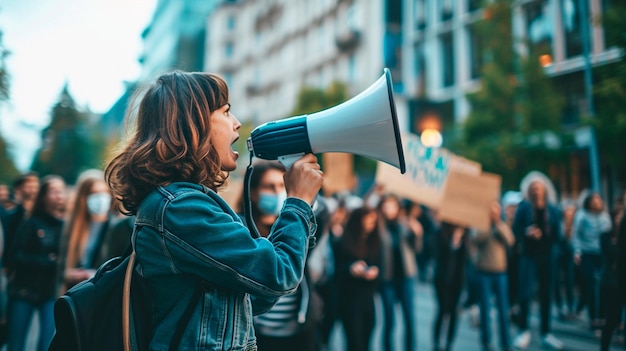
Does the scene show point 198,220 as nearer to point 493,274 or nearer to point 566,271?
point 493,274

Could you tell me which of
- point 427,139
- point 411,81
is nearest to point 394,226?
point 427,139

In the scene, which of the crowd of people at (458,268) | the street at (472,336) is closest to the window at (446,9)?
the street at (472,336)

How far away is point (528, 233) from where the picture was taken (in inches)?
275

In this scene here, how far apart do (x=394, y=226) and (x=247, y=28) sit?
157 feet

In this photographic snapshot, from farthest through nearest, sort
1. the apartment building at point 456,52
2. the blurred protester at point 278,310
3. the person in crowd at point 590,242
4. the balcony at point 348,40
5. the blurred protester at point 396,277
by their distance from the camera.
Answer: the balcony at point 348,40
the apartment building at point 456,52
the person in crowd at point 590,242
the blurred protester at point 396,277
the blurred protester at point 278,310

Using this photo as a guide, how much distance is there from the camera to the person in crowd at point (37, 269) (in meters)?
4.53

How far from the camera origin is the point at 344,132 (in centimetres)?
179

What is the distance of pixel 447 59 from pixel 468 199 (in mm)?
22301

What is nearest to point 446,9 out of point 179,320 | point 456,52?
point 456,52

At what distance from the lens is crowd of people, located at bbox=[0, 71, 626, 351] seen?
153cm

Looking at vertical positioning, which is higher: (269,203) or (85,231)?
(269,203)

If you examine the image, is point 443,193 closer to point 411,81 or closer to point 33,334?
point 33,334

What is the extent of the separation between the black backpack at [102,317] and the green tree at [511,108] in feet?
50.3

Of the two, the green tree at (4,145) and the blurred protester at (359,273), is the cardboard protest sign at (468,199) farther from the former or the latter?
the green tree at (4,145)
